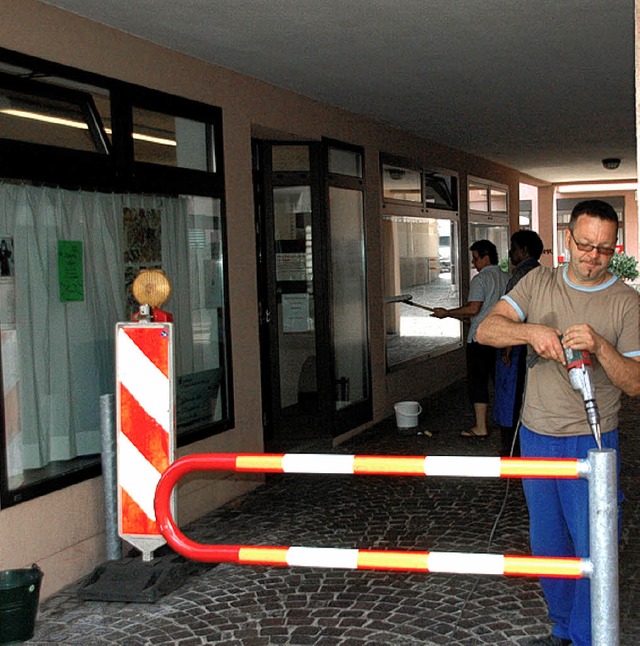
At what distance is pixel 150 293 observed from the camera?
535 cm

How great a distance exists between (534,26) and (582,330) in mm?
3249

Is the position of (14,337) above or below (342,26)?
below

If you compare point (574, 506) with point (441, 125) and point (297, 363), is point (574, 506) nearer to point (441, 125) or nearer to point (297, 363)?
point (297, 363)

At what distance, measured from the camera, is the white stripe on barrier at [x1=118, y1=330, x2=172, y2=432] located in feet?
17.2

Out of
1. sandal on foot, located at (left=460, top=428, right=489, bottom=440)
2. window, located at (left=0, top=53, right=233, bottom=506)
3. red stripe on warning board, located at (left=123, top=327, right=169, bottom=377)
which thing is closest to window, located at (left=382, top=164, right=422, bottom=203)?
sandal on foot, located at (left=460, top=428, right=489, bottom=440)

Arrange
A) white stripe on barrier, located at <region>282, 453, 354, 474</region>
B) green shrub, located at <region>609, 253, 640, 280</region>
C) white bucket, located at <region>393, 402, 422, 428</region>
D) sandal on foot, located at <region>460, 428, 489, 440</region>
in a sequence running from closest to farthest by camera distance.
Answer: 1. white stripe on barrier, located at <region>282, 453, 354, 474</region>
2. sandal on foot, located at <region>460, 428, 489, 440</region>
3. white bucket, located at <region>393, 402, 422, 428</region>
4. green shrub, located at <region>609, 253, 640, 280</region>

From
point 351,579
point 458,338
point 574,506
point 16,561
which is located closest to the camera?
point 574,506

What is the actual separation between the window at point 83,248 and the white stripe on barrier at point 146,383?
1.56 feet

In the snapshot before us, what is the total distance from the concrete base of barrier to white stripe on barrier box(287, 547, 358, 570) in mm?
2276

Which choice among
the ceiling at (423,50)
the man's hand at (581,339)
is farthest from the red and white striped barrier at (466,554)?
the ceiling at (423,50)

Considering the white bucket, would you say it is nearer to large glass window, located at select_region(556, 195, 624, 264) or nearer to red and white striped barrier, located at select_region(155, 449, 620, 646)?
red and white striped barrier, located at select_region(155, 449, 620, 646)

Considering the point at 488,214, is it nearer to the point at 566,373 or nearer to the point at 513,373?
the point at 513,373

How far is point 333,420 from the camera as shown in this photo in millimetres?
9000

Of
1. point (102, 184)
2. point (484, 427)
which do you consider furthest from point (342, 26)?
point (484, 427)
